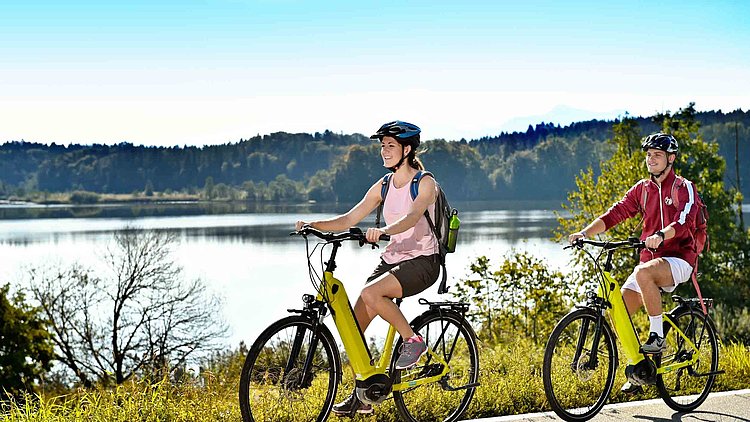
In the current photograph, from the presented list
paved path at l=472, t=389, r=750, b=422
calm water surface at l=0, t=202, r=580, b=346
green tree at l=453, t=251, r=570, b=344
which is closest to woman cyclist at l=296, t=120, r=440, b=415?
paved path at l=472, t=389, r=750, b=422

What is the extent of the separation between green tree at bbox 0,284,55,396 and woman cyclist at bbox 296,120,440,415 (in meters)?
21.7

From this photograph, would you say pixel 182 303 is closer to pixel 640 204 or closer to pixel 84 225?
pixel 640 204

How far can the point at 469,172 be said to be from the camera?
106875 millimetres

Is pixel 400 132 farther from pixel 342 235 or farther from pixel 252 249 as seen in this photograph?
pixel 252 249

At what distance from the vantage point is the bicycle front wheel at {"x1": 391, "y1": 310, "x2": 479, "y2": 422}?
505 cm

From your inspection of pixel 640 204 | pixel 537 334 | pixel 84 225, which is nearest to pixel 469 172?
pixel 84 225

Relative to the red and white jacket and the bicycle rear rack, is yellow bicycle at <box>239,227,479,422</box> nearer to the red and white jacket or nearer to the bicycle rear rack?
the bicycle rear rack

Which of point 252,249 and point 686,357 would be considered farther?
point 252,249

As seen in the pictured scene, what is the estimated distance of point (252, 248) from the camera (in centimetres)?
6912

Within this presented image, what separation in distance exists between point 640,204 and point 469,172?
10173 cm

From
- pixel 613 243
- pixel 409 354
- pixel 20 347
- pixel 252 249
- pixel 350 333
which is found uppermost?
pixel 613 243

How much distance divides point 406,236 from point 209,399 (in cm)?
150

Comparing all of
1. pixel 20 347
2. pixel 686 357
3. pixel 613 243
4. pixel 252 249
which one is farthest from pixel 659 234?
pixel 252 249

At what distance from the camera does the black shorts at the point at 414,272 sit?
4.68 m
